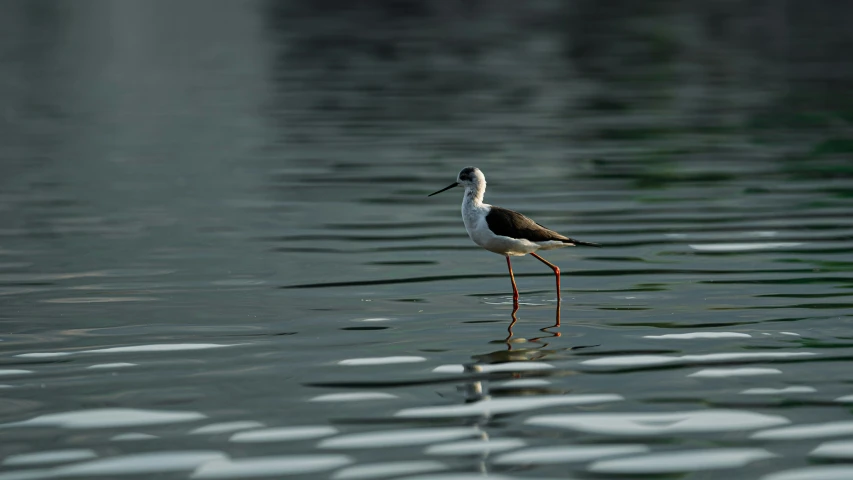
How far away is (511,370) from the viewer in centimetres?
1088

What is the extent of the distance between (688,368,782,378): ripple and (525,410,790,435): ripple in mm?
1041

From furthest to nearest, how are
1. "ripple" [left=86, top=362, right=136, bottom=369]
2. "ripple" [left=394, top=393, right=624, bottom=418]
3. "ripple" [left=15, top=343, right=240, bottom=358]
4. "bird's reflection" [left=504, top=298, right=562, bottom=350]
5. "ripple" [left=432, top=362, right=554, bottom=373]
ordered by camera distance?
"bird's reflection" [left=504, top=298, right=562, bottom=350], "ripple" [left=15, top=343, right=240, bottom=358], "ripple" [left=86, top=362, right=136, bottom=369], "ripple" [left=432, top=362, right=554, bottom=373], "ripple" [left=394, top=393, right=624, bottom=418]

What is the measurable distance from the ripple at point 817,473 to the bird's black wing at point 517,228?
210 inches

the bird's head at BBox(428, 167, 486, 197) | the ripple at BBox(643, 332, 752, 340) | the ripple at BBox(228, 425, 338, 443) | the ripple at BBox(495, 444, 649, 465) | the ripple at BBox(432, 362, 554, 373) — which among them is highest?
the bird's head at BBox(428, 167, 486, 197)

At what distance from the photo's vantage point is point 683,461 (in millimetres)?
8555

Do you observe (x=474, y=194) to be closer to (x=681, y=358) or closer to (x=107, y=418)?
(x=681, y=358)

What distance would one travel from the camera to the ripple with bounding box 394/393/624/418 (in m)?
9.68

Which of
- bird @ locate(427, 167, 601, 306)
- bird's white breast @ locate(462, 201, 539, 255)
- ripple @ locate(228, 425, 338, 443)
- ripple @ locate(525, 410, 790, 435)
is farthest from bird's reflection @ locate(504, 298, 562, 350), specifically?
ripple @ locate(228, 425, 338, 443)

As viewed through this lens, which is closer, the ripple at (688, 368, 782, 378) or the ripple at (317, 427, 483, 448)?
the ripple at (317, 427, 483, 448)

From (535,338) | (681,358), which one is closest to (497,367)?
(535,338)

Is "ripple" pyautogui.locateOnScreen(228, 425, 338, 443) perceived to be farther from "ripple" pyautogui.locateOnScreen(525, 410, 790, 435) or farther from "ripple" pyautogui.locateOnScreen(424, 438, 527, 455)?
"ripple" pyautogui.locateOnScreen(525, 410, 790, 435)

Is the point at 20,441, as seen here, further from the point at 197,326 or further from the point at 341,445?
the point at 197,326

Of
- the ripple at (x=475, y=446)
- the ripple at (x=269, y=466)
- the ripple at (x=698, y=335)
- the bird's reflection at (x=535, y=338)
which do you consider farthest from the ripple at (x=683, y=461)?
the ripple at (x=698, y=335)

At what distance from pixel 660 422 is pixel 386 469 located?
6.52ft
